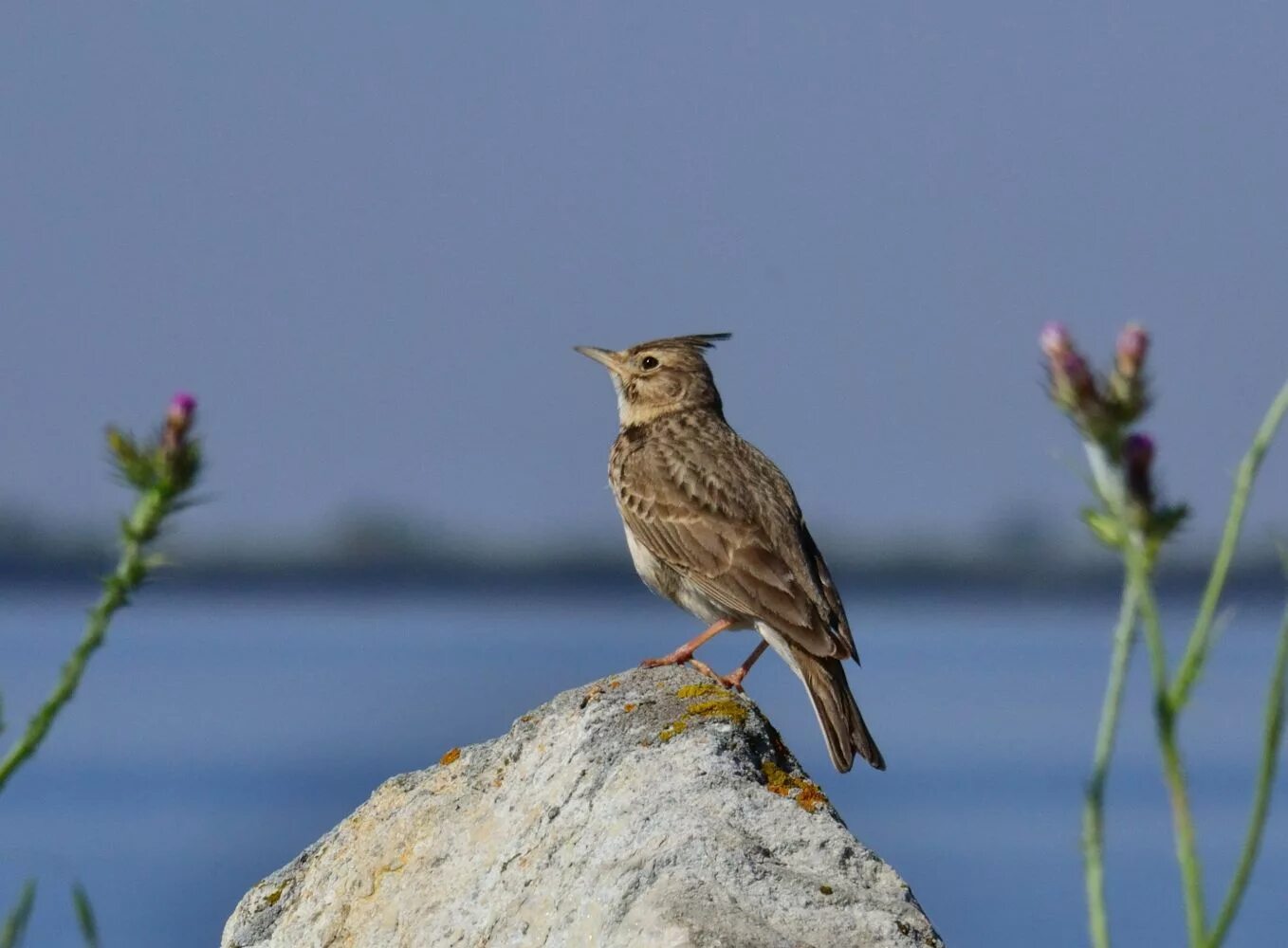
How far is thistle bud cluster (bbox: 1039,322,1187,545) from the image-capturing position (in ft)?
6.91

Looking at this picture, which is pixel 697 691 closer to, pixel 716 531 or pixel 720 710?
pixel 720 710

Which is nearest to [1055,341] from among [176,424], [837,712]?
[176,424]

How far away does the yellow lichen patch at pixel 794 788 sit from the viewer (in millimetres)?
4543

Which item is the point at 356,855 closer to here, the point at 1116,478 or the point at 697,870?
the point at 697,870

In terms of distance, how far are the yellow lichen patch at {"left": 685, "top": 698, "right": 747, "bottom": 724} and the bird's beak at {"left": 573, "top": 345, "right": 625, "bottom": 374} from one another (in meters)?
5.69

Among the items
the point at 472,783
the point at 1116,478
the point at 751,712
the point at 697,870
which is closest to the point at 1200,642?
the point at 1116,478

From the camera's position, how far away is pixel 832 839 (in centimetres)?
434

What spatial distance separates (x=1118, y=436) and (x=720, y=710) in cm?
300

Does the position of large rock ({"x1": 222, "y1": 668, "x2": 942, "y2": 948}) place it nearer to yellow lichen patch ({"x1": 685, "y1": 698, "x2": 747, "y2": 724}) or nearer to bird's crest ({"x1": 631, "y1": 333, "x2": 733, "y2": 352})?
yellow lichen patch ({"x1": 685, "y1": 698, "x2": 747, "y2": 724})

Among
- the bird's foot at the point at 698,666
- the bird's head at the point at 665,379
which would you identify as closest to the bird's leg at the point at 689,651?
the bird's foot at the point at 698,666

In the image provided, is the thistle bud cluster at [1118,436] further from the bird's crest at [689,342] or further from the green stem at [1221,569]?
the bird's crest at [689,342]

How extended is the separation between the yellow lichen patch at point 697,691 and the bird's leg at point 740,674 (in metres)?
0.46

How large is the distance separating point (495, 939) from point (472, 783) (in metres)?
1.02

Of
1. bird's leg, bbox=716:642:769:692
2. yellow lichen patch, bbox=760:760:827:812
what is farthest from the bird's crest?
yellow lichen patch, bbox=760:760:827:812
